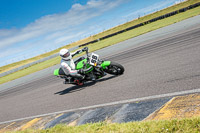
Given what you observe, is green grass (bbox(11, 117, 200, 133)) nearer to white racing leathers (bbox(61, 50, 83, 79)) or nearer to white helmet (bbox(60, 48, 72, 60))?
white racing leathers (bbox(61, 50, 83, 79))

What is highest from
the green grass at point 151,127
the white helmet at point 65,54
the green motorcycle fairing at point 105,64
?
the white helmet at point 65,54

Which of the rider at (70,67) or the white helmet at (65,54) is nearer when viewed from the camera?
the white helmet at (65,54)

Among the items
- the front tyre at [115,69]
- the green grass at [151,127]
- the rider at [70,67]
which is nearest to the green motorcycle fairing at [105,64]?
the front tyre at [115,69]

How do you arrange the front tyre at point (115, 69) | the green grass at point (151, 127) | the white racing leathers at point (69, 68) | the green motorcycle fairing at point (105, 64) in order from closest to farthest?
the green grass at point (151, 127), the green motorcycle fairing at point (105, 64), the front tyre at point (115, 69), the white racing leathers at point (69, 68)

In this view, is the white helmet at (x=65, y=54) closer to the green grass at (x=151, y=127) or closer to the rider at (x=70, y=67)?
the rider at (x=70, y=67)

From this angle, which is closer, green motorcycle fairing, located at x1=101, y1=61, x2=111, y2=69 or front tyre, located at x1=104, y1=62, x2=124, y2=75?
green motorcycle fairing, located at x1=101, y1=61, x2=111, y2=69

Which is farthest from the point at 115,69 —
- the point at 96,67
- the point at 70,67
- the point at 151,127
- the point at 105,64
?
the point at 151,127

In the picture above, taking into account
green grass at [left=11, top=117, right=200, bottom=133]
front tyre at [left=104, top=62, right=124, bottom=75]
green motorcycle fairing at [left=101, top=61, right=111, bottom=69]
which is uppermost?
green motorcycle fairing at [left=101, top=61, right=111, bottom=69]

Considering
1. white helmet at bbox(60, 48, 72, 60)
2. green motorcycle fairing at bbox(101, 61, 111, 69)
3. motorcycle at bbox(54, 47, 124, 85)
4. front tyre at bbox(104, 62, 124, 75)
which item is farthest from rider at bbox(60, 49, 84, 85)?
front tyre at bbox(104, 62, 124, 75)

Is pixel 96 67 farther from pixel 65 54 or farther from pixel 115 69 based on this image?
pixel 65 54

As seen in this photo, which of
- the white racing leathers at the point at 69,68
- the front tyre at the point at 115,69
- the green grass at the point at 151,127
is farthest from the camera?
the white racing leathers at the point at 69,68

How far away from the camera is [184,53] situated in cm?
836

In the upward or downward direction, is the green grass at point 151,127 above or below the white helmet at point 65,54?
below

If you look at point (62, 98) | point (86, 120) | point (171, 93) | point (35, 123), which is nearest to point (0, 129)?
point (35, 123)
